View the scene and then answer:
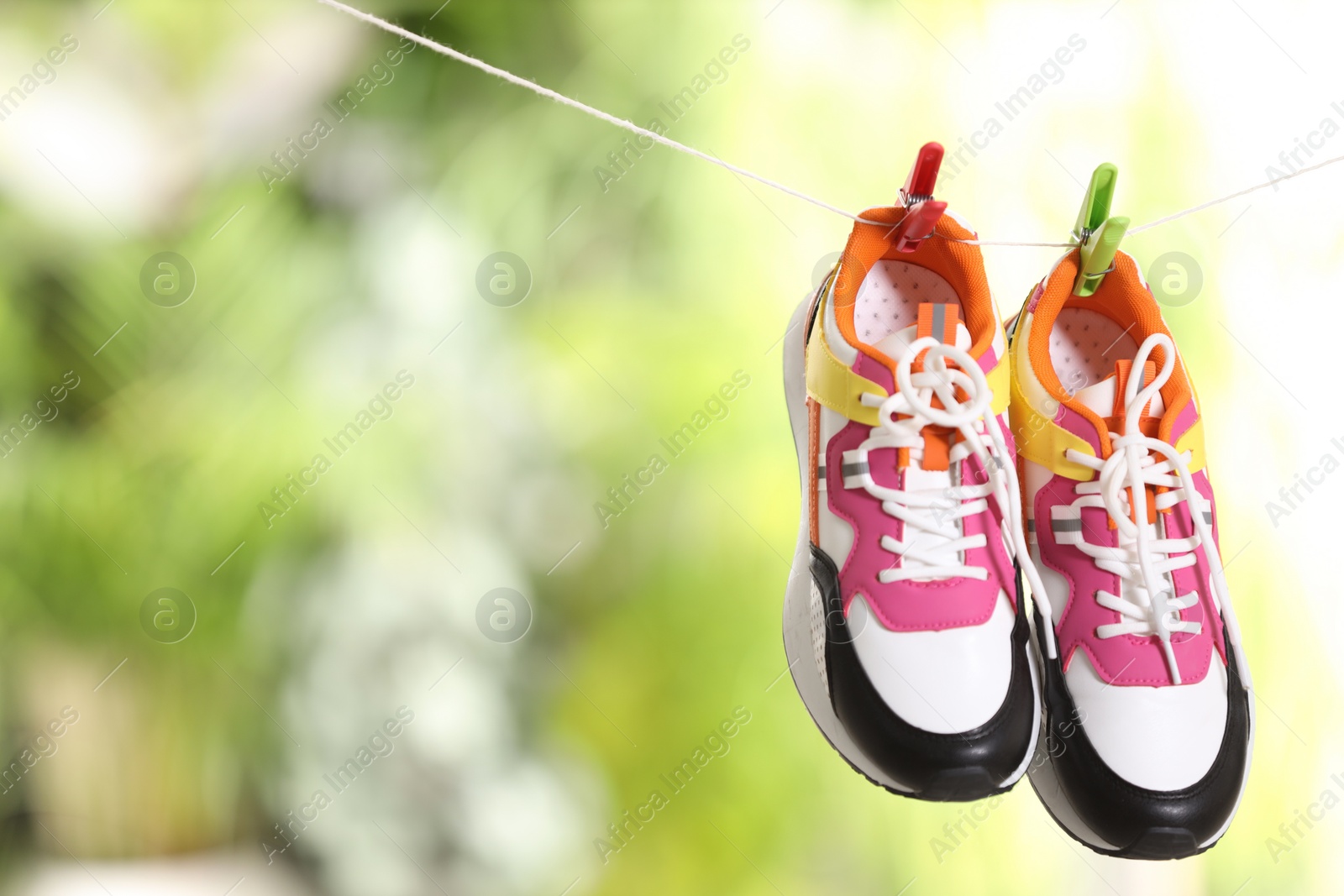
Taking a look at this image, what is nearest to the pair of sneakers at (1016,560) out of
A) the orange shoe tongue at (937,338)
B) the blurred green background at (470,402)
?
the orange shoe tongue at (937,338)

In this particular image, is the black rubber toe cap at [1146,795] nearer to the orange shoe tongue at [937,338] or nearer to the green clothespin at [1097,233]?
the orange shoe tongue at [937,338]

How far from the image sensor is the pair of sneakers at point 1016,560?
1.94 feet

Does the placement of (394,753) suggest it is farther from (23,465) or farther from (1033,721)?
(1033,721)

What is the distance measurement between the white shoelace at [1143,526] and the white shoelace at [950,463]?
0.06 meters

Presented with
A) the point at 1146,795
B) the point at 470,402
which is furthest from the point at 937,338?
the point at 470,402

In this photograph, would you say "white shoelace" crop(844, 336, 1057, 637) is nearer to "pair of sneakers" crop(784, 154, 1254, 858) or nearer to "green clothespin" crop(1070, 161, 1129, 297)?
"pair of sneakers" crop(784, 154, 1254, 858)

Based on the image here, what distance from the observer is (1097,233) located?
0.63 m

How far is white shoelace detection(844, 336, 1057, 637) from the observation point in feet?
2.04

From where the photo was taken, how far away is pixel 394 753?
3.66ft

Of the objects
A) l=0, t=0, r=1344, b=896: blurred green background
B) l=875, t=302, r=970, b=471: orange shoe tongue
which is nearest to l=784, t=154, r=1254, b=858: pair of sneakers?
l=875, t=302, r=970, b=471: orange shoe tongue

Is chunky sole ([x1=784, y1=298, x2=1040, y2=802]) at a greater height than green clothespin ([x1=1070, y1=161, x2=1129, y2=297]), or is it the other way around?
green clothespin ([x1=1070, y1=161, x2=1129, y2=297])

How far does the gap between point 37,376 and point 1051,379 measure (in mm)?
1284

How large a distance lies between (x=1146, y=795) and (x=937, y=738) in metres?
0.16

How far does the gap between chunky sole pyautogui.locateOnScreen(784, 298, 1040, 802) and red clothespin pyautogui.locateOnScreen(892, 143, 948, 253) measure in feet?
0.45
